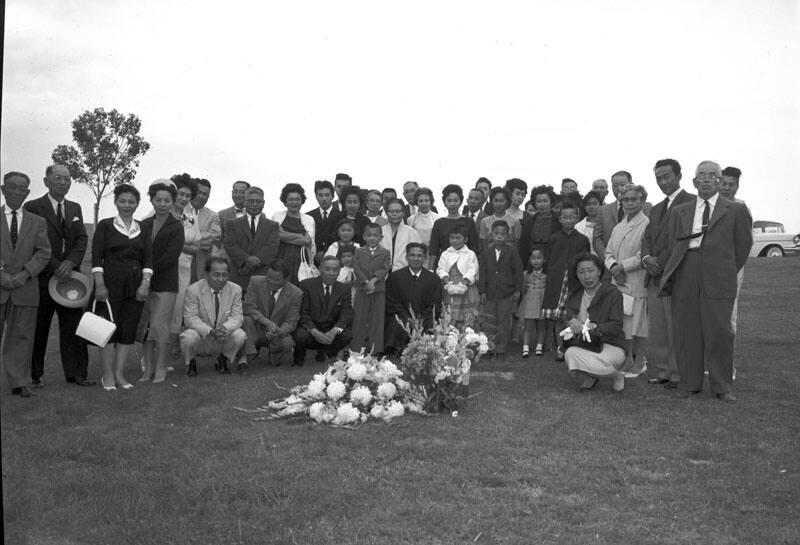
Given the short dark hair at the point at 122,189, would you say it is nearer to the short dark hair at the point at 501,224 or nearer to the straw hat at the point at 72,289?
the straw hat at the point at 72,289

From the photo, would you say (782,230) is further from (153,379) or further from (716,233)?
(153,379)

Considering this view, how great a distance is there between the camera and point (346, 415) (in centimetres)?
633

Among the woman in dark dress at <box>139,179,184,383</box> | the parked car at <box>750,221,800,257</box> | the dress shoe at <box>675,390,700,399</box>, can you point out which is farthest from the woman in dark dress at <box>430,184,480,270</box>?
the parked car at <box>750,221,800,257</box>

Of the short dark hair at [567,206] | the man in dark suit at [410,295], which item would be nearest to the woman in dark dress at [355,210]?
the man in dark suit at [410,295]

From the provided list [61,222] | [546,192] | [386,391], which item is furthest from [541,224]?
[61,222]

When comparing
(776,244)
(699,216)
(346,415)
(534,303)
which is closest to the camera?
(346,415)

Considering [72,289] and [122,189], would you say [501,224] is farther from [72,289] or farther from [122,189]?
[72,289]

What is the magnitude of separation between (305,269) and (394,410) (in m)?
3.94

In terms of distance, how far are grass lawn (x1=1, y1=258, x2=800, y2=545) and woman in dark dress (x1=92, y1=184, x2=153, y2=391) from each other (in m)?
0.41

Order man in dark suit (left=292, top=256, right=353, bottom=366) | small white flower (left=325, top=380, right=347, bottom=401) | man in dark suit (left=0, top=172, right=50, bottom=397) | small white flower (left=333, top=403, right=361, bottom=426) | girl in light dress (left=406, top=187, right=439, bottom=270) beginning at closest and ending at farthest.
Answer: small white flower (left=333, top=403, right=361, bottom=426) < small white flower (left=325, top=380, right=347, bottom=401) < man in dark suit (left=0, top=172, right=50, bottom=397) < man in dark suit (left=292, top=256, right=353, bottom=366) < girl in light dress (left=406, top=187, right=439, bottom=270)

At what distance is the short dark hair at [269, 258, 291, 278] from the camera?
371 inches

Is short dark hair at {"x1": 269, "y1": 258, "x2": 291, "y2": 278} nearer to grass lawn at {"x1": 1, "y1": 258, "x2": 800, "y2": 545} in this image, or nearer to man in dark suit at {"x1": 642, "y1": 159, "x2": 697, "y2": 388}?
grass lawn at {"x1": 1, "y1": 258, "x2": 800, "y2": 545}

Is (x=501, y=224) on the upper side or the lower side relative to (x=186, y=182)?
lower

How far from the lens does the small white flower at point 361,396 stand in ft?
21.5
